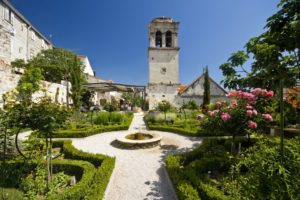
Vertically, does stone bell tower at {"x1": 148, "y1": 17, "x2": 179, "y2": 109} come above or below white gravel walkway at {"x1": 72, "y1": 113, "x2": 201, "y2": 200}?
above

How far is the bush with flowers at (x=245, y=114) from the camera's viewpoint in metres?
4.71

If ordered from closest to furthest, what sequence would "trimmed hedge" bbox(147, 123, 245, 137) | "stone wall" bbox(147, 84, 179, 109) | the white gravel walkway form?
the white gravel walkway, "trimmed hedge" bbox(147, 123, 245, 137), "stone wall" bbox(147, 84, 179, 109)

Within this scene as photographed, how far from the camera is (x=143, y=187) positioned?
4.20 m

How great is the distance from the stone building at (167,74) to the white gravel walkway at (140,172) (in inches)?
644

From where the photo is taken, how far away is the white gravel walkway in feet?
12.8

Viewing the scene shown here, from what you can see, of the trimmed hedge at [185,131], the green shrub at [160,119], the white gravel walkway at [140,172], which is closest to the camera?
the white gravel walkway at [140,172]

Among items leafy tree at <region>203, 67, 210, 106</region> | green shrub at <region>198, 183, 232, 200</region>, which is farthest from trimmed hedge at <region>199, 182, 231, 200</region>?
leafy tree at <region>203, 67, 210, 106</region>

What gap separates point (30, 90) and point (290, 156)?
49.7 feet

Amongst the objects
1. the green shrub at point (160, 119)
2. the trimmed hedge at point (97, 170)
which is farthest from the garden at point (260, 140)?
the green shrub at point (160, 119)

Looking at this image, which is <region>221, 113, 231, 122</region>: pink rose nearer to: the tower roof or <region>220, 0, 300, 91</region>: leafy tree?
<region>220, 0, 300, 91</region>: leafy tree

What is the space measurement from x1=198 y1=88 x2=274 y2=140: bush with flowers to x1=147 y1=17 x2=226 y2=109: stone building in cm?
1903

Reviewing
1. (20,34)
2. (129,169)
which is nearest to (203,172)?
(129,169)

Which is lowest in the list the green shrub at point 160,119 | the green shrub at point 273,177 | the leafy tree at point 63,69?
the green shrub at point 160,119

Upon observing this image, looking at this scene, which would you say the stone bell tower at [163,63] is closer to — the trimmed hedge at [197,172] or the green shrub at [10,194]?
the trimmed hedge at [197,172]
